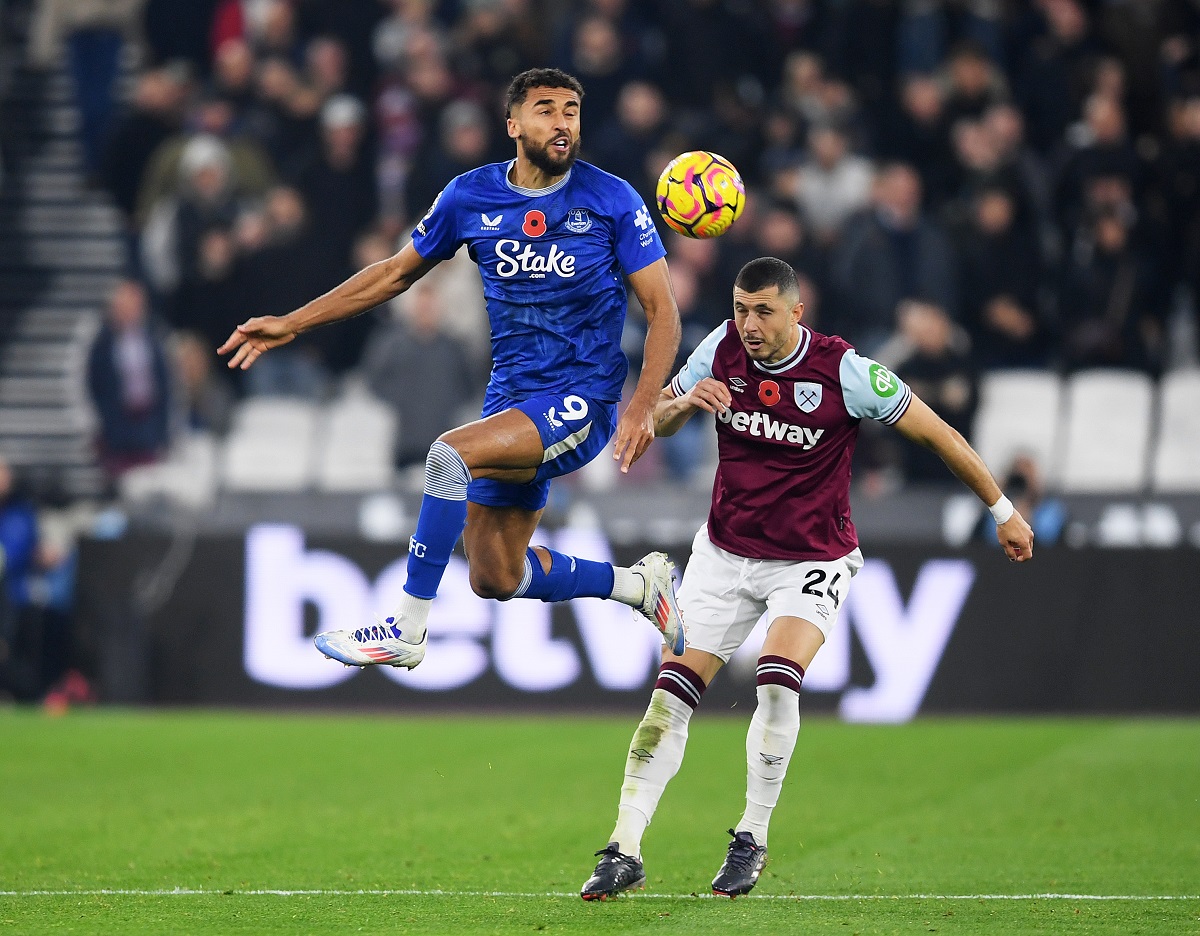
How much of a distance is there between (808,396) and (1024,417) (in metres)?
8.34

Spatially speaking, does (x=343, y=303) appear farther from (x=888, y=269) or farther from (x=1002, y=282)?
(x=1002, y=282)

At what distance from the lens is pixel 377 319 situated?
17.6 metres

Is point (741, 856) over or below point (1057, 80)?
below

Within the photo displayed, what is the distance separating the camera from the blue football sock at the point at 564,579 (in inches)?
313

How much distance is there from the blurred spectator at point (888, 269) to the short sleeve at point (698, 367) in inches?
326

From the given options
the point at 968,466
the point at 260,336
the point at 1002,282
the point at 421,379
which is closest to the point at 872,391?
the point at 968,466

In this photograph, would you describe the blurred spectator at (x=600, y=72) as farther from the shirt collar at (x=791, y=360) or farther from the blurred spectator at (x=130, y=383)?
the shirt collar at (x=791, y=360)

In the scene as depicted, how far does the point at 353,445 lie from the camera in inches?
650

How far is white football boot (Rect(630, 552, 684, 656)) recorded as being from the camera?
777 centimetres

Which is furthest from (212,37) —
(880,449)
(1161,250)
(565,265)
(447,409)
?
(565,265)

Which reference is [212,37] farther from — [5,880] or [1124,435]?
[5,880]

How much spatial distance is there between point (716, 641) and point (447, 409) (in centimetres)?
830

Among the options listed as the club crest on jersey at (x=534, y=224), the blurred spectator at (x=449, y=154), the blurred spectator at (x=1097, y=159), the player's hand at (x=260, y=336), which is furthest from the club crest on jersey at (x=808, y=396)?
the blurred spectator at (x=449, y=154)

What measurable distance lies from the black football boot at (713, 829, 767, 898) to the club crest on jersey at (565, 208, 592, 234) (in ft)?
8.42
